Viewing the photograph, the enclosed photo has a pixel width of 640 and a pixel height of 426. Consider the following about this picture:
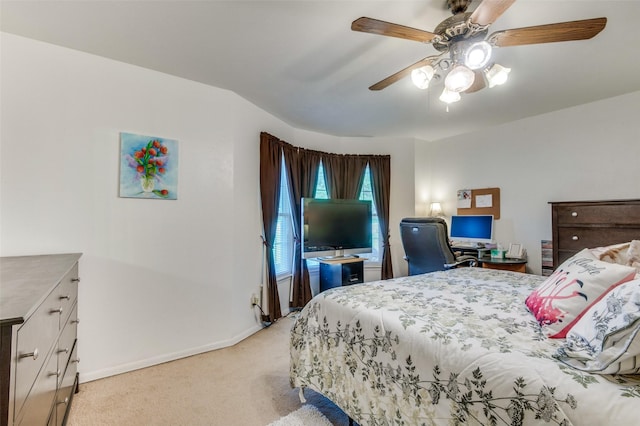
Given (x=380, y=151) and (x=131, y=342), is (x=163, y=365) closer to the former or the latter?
(x=131, y=342)

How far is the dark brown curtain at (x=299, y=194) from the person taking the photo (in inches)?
146

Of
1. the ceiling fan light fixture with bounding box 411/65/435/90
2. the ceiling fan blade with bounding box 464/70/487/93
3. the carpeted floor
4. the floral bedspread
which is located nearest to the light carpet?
the carpeted floor

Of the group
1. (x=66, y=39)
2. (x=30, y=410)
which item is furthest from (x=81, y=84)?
(x=30, y=410)

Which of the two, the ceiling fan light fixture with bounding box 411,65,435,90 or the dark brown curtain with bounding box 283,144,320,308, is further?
the dark brown curtain with bounding box 283,144,320,308

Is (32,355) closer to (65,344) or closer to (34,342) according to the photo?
(34,342)

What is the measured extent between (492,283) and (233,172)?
234 centimetres

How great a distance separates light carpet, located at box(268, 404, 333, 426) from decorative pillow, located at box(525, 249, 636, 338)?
125 centimetres

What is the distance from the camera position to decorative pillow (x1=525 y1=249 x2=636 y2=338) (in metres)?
1.13

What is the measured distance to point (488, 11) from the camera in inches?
53.2

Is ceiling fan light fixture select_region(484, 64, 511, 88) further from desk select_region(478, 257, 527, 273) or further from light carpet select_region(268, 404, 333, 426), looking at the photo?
light carpet select_region(268, 404, 333, 426)

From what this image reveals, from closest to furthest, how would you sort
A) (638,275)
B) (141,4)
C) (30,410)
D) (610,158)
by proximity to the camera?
(30,410)
(638,275)
(141,4)
(610,158)

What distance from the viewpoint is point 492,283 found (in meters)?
1.97

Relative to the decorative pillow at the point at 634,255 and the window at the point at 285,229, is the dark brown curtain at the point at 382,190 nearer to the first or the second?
the window at the point at 285,229

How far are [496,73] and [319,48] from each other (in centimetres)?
117
